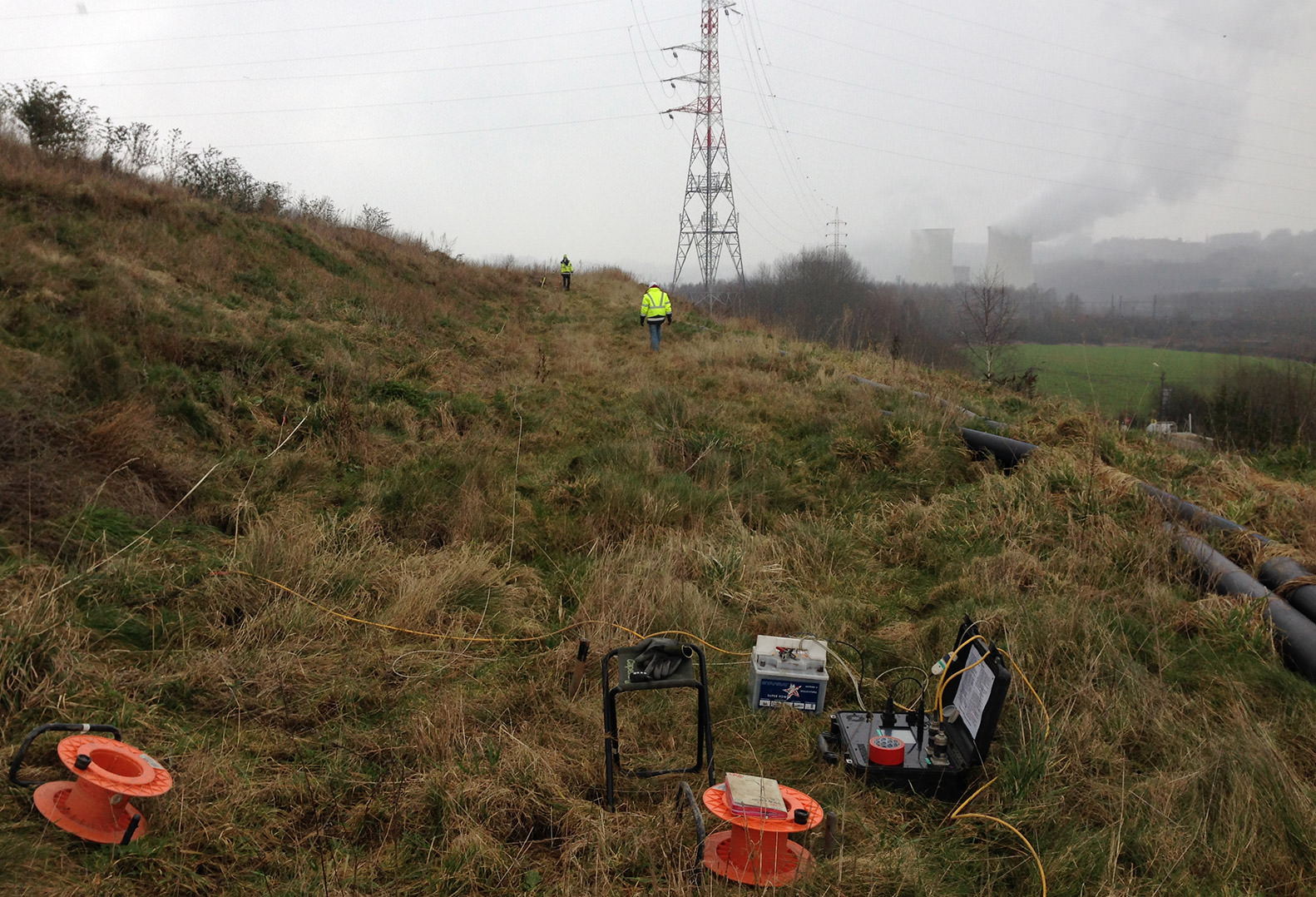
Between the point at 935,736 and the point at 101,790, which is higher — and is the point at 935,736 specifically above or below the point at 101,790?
below

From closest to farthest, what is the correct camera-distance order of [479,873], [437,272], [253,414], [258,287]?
[479,873] → [253,414] → [258,287] → [437,272]

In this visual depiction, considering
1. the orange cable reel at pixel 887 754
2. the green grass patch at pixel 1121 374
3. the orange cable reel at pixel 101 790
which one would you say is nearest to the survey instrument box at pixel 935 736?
the orange cable reel at pixel 887 754

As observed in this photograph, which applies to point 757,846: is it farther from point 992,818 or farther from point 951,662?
point 951,662

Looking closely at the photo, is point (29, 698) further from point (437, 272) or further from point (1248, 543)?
point (437, 272)

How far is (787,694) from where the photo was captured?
379 cm

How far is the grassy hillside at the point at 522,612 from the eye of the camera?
8.93ft

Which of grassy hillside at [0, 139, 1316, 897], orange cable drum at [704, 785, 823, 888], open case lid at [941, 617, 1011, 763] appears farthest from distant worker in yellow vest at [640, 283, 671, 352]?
orange cable drum at [704, 785, 823, 888]

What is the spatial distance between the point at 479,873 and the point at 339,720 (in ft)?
3.93

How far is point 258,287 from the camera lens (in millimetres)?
11625

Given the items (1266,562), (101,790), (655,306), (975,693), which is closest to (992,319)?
(655,306)

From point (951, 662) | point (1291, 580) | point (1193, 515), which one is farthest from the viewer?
point (1193, 515)

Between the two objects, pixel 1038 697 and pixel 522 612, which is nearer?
pixel 1038 697

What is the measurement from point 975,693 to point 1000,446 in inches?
182

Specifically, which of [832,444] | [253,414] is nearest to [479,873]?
[253,414]
